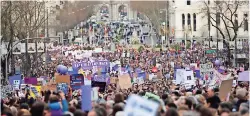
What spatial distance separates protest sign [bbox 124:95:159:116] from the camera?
10070 mm

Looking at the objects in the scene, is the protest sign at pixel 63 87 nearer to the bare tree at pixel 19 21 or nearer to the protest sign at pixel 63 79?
the protest sign at pixel 63 79

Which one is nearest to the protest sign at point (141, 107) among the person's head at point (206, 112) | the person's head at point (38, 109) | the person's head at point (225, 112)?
the person's head at point (206, 112)

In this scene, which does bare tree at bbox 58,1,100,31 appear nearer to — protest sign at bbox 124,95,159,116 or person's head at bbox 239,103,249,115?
person's head at bbox 239,103,249,115

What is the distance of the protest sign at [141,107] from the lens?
33.0ft

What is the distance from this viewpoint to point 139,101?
10.2 m

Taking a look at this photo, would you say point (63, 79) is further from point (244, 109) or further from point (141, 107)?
point (141, 107)

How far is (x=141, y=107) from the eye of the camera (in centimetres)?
1017

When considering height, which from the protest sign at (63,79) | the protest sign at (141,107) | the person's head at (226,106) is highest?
the protest sign at (141,107)

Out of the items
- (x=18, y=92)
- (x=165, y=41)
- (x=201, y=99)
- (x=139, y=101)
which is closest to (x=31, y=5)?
(x=18, y=92)

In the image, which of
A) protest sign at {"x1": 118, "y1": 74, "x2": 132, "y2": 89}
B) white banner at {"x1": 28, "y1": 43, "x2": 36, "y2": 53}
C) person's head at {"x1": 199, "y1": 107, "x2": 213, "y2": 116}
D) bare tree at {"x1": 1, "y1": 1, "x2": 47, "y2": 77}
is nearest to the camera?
person's head at {"x1": 199, "y1": 107, "x2": 213, "y2": 116}

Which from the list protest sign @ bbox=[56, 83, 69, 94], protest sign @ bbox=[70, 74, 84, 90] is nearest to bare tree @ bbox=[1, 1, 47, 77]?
protest sign @ bbox=[70, 74, 84, 90]

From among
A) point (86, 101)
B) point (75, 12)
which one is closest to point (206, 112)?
point (86, 101)

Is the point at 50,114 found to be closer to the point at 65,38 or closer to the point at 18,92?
the point at 18,92

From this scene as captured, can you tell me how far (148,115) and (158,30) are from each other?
358ft
